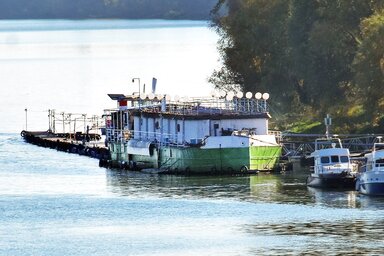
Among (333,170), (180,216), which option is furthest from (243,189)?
(180,216)

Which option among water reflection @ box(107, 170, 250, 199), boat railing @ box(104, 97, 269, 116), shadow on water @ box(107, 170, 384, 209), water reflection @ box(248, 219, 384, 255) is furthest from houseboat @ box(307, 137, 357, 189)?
boat railing @ box(104, 97, 269, 116)

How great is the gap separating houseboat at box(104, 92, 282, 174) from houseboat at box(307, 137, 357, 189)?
909 centimetres

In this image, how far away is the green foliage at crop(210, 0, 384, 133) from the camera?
125 metres

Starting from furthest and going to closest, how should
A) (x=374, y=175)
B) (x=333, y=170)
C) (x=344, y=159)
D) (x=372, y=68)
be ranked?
(x=372, y=68) → (x=344, y=159) → (x=333, y=170) → (x=374, y=175)

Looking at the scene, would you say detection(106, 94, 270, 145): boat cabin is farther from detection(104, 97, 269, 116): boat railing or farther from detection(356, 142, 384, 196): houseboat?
detection(356, 142, 384, 196): houseboat

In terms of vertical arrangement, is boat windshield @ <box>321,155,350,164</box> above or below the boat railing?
below

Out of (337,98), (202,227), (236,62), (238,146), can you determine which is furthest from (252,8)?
(202,227)

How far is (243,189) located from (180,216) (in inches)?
500

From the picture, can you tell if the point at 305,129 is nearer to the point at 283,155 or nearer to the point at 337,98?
the point at 337,98

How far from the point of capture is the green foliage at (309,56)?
125 metres

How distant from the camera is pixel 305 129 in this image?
13438 centimetres

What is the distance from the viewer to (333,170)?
103625mm

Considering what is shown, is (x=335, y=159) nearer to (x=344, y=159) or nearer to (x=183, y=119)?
(x=344, y=159)

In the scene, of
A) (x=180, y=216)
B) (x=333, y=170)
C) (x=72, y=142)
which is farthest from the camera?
(x=72, y=142)
